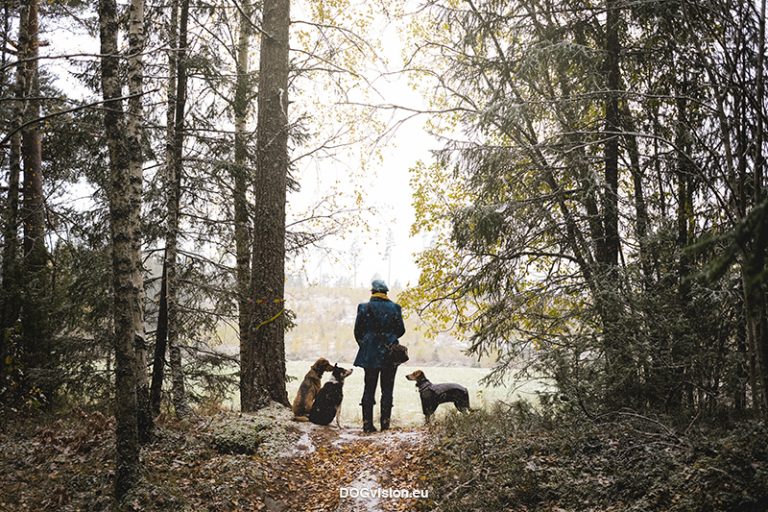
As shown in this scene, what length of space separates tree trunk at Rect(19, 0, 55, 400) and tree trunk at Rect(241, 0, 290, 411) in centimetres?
410

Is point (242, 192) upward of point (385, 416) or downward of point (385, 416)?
upward

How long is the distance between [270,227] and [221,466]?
3696mm

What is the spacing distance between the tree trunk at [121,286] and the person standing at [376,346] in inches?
142

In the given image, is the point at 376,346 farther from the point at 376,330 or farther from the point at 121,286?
the point at 121,286

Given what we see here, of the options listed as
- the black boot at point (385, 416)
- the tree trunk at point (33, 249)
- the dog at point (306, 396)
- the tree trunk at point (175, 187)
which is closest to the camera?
the dog at point (306, 396)

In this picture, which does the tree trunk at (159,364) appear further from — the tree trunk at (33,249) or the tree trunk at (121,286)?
the tree trunk at (121,286)

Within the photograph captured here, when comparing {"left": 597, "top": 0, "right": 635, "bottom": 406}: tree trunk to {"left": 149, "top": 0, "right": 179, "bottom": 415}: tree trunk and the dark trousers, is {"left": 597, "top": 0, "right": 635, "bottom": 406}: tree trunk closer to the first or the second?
the dark trousers

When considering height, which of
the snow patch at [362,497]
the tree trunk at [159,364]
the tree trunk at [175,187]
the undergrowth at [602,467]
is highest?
the tree trunk at [175,187]

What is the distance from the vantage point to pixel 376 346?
827 centimetres

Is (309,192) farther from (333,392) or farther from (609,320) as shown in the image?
(609,320)

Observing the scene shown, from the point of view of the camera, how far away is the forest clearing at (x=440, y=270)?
5.38m

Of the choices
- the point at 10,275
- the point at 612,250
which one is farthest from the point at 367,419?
the point at 10,275

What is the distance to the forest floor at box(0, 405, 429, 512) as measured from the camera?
5.47 metres

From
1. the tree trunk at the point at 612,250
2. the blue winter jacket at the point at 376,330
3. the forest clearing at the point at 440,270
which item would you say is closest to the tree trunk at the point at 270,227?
the forest clearing at the point at 440,270
